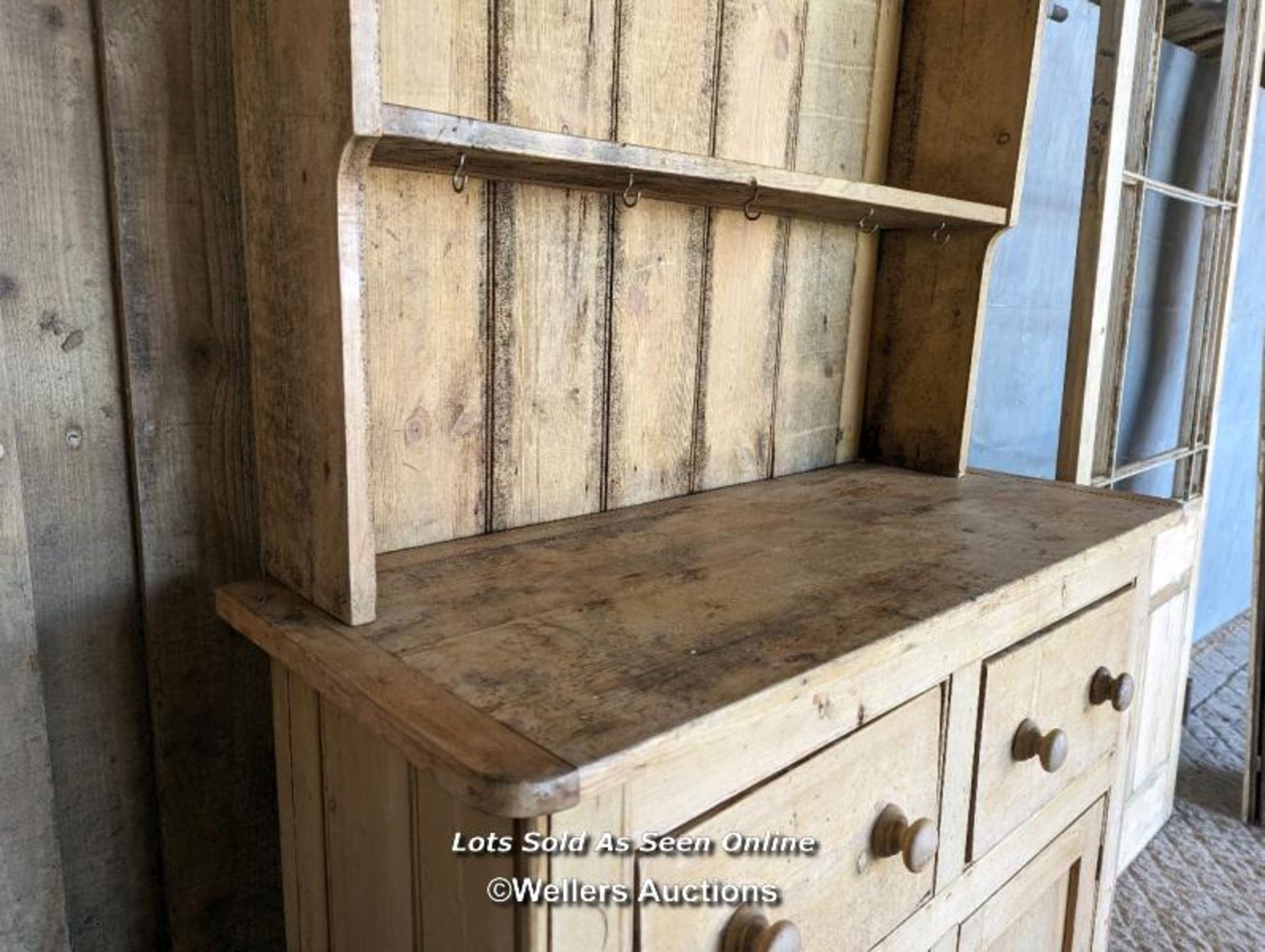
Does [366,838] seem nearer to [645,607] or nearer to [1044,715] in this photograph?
[645,607]

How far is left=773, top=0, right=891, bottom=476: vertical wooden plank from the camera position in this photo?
1.26 m

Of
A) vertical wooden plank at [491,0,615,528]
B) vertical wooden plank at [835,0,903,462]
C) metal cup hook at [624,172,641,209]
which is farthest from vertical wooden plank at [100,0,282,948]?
vertical wooden plank at [835,0,903,462]

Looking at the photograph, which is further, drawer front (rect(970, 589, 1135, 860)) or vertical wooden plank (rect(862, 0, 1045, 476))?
vertical wooden plank (rect(862, 0, 1045, 476))

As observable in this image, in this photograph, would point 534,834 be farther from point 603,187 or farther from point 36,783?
point 603,187

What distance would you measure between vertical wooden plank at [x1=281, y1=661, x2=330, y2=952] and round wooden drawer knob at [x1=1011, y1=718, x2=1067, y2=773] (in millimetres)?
696

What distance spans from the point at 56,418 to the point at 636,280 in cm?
62

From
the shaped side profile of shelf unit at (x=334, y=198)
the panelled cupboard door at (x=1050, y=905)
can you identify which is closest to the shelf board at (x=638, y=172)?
the shaped side profile of shelf unit at (x=334, y=198)

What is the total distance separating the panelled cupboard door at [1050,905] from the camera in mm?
1012

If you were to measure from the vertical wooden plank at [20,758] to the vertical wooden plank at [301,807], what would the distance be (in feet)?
0.60

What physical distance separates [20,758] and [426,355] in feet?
1.62

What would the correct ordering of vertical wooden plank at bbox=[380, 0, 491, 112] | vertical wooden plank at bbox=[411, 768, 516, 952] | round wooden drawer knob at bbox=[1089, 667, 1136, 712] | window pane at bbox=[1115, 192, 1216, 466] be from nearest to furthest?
vertical wooden plank at bbox=[411, 768, 516, 952] → vertical wooden plank at bbox=[380, 0, 491, 112] → round wooden drawer knob at bbox=[1089, 667, 1136, 712] → window pane at bbox=[1115, 192, 1216, 466]

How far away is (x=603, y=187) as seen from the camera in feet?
3.36

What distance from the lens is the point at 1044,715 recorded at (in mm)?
1020

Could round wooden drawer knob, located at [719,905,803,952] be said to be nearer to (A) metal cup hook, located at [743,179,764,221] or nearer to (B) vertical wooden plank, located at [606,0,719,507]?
(B) vertical wooden plank, located at [606,0,719,507]
